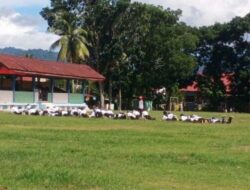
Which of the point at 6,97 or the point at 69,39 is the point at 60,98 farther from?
the point at 69,39

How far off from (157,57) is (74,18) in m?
10.8

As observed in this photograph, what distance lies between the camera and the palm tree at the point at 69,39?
Answer: 6625 cm

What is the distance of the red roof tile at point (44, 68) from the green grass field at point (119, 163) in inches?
1001

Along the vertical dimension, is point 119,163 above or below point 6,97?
below

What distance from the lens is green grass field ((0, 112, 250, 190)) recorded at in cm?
1091

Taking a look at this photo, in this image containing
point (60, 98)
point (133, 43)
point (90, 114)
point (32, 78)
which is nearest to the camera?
point (90, 114)

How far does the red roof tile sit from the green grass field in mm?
25424

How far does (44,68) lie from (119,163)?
123 feet

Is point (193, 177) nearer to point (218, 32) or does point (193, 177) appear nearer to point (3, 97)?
point (3, 97)

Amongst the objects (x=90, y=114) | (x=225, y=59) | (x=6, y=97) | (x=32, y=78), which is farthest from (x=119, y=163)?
(x=225, y=59)

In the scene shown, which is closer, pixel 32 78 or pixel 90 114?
pixel 90 114

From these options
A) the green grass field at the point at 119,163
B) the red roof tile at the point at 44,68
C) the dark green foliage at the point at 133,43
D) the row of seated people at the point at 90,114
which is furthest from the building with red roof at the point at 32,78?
the green grass field at the point at 119,163

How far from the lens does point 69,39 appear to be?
6700 centimetres

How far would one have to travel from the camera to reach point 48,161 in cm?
1361
